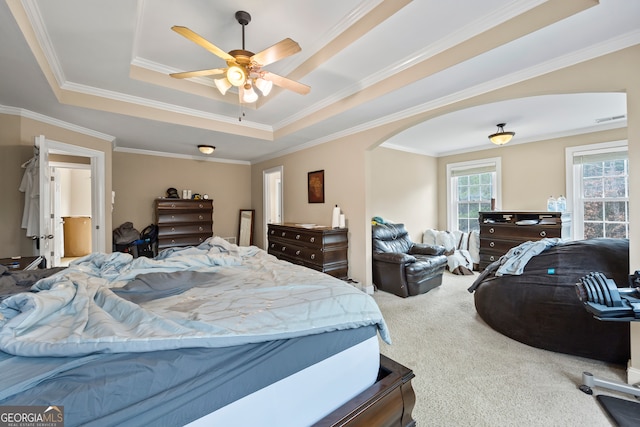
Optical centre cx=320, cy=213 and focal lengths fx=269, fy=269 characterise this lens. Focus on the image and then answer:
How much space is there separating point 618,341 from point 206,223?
596 cm

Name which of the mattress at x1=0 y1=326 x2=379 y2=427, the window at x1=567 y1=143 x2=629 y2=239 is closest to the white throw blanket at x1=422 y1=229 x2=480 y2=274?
the window at x1=567 y1=143 x2=629 y2=239

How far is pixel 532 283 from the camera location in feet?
8.34

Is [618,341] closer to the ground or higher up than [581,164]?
closer to the ground

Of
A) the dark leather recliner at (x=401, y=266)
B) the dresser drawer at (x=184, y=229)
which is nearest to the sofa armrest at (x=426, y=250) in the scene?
the dark leather recliner at (x=401, y=266)

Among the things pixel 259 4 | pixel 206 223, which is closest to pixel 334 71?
pixel 259 4

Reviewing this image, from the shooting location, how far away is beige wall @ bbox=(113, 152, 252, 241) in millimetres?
5105

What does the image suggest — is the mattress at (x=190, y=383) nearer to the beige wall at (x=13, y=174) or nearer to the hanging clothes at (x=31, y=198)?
the hanging clothes at (x=31, y=198)

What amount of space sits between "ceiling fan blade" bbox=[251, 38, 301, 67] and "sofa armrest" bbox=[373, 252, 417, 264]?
2.91 metres

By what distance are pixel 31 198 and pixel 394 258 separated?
433cm

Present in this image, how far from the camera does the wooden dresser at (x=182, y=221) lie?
16.9 feet

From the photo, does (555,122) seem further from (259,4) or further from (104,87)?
(104,87)

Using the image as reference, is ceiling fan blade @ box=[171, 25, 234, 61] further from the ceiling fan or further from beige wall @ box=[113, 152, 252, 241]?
beige wall @ box=[113, 152, 252, 241]

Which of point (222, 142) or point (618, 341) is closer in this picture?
point (618, 341)

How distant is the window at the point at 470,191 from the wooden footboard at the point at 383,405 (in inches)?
197
